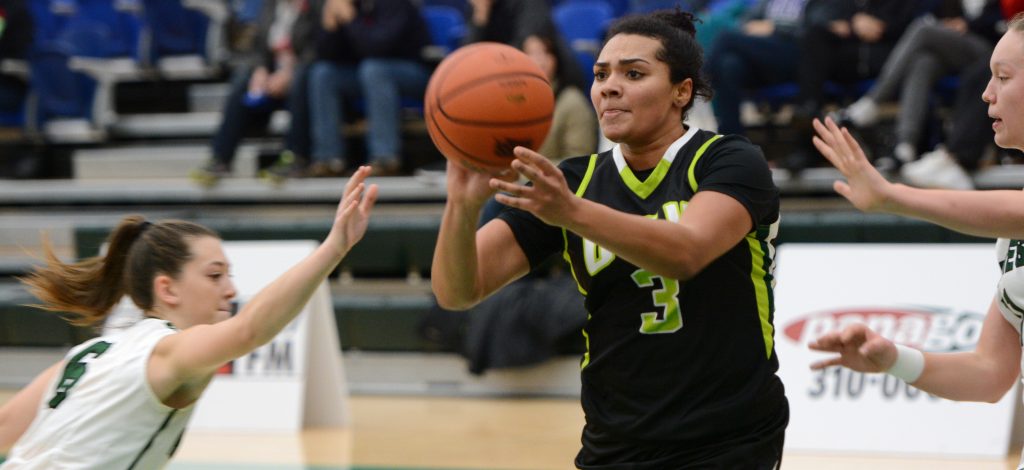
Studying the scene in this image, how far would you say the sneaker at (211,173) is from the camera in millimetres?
8797

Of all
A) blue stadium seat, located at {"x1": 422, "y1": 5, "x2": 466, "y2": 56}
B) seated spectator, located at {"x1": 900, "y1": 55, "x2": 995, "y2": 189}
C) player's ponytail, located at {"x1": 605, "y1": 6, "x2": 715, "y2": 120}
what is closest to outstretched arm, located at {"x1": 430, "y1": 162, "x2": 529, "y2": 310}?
player's ponytail, located at {"x1": 605, "y1": 6, "x2": 715, "y2": 120}

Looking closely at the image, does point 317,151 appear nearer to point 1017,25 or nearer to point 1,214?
point 1,214

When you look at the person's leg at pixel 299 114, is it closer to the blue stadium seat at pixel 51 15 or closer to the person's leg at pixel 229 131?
the person's leg at pixel 229 131

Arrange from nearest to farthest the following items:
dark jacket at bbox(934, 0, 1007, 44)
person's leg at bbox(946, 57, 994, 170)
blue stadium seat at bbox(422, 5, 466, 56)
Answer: person's leg at bbox(946, 57, 994, 170) → dark jacket at bbox(934, 0, 1007, 44) → blue stadium seat at bbox(422, 5, 466, 56)

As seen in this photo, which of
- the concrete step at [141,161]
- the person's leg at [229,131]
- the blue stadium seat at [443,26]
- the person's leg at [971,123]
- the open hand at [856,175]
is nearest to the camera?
the open hand at [856,175]

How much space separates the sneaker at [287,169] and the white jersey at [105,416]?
5.64 meters

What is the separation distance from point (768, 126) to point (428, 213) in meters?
2.30

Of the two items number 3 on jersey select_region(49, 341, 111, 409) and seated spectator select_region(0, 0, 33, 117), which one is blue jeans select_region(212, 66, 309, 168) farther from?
number 3 on jersey select_region(49, 341, 111, 409)

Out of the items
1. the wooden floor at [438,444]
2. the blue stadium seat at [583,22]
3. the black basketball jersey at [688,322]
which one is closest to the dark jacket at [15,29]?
the blue stadium seat at [583,22]

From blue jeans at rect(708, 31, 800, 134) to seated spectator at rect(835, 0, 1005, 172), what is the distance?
1.88 ft

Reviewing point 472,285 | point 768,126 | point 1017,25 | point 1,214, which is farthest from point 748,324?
point 1,214

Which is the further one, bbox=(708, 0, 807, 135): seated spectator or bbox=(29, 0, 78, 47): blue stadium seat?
bbox=(29, 0, 78, 47): blue stadium seat

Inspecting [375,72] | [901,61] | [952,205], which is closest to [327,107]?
[375,72]

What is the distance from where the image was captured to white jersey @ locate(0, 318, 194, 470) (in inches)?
114
